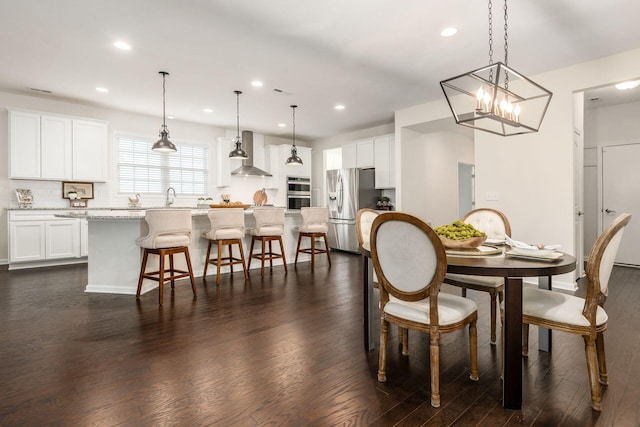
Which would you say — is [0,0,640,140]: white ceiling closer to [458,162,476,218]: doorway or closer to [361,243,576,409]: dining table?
[361,243,576,409]: dining table

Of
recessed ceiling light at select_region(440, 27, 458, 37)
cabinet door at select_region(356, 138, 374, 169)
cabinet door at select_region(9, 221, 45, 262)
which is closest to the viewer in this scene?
recessed ceiling light at select_region(440, 27, 458, 37)

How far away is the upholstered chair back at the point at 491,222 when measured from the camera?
3.00m

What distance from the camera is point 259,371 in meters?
2.08

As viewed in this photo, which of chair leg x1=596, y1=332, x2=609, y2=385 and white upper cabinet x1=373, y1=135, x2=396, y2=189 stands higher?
white upper cabinet x1=373, y1=135, x2=396, y2=189

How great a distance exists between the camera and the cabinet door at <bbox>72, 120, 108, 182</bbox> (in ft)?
19.1

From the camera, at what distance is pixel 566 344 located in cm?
248

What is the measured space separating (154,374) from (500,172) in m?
4.68

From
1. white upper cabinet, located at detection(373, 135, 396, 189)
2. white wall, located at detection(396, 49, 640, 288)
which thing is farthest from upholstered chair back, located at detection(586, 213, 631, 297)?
white upper cabinet, located at detection(373, 135, 396, 189)

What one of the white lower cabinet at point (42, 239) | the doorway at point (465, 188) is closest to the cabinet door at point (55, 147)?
the white lower cabinet at point (42, 239)

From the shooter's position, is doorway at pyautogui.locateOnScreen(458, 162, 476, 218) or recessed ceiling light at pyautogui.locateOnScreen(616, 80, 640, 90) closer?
recessed ceiling light at pyautogui.locateOnScreen(616, 80, 640, 90)

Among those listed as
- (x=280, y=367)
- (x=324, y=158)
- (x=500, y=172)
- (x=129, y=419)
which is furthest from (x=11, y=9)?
(x=324, y=158)

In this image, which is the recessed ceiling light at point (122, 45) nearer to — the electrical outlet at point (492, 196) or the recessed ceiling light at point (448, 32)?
the recessed ceiling light at point (448, 32)

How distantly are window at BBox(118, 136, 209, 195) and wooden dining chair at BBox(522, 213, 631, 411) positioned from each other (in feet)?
22.3

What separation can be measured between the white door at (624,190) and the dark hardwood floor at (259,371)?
279 cm
